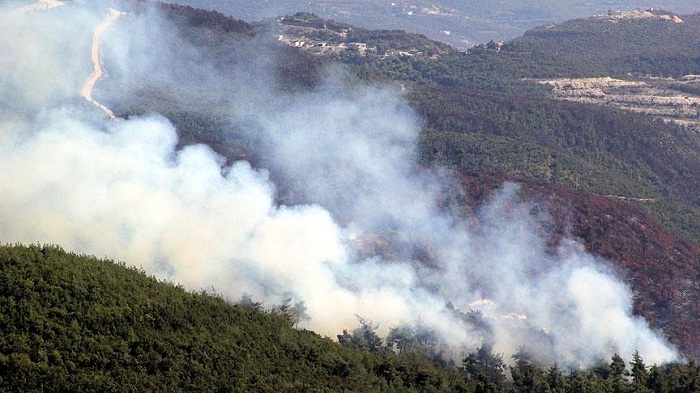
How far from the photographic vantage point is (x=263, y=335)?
47.1 m

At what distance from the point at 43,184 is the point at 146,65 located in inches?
1832

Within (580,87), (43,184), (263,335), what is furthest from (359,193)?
(580,87)

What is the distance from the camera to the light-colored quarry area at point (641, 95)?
14750 centimetres

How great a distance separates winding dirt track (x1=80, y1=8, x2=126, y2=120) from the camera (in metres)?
90.6

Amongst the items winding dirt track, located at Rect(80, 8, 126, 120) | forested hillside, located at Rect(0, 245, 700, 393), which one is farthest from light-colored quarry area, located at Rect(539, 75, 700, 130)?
forested hillside, located at Rect(0, 245, 700, 393)

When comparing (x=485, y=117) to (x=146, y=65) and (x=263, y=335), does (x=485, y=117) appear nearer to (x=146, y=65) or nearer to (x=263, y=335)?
(x=146, y=65)

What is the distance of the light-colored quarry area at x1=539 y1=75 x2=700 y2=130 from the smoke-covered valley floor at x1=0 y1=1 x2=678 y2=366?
223 feet

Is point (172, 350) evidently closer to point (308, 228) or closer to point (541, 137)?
point (308, 228)

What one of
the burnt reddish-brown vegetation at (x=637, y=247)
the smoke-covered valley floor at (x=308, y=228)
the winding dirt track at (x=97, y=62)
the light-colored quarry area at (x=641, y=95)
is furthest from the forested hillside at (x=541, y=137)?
the light-colored quarry area at (x=641, y=95)

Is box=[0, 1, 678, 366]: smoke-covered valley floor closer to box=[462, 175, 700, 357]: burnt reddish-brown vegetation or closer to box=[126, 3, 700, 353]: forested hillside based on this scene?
box=[462, 175, 700, 357]: burnt reddish-brown vegetation

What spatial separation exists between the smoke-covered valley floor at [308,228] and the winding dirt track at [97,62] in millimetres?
1527

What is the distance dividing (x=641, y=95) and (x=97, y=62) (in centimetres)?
8885

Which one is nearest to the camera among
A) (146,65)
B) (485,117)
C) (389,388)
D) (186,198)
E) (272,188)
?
(389,388)

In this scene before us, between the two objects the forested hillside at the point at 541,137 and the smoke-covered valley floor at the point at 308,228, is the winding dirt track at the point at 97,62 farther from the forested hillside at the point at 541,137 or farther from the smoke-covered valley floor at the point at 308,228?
the forested hillside at the point at 541,137
